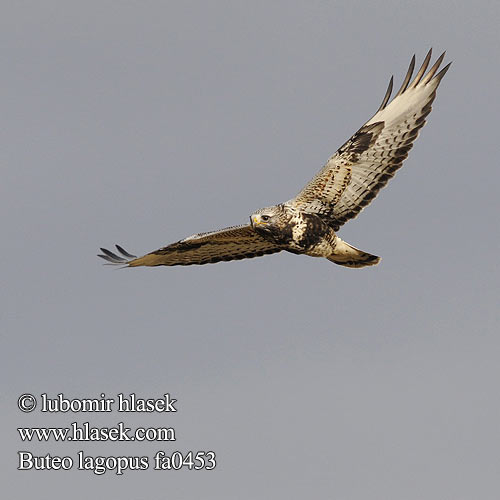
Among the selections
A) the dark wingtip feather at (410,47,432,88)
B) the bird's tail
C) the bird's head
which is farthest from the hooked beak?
the dark wingtip feather at (410,47,432,88)

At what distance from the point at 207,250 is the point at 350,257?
7.25ft

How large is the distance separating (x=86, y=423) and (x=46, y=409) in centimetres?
64

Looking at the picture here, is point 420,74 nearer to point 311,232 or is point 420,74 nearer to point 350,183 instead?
point 350,183

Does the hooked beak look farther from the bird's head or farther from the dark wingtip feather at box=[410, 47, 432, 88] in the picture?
the dark wingtip feather at box=[410, 47, 432, 88]

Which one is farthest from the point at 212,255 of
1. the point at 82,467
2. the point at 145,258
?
the point at 82,467

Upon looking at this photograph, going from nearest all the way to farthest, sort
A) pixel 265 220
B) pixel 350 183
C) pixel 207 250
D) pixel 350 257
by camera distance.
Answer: pixel 265 220 → pixel 350 183 → pixel 350 257 → pixel 207 250

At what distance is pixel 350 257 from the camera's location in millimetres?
17938

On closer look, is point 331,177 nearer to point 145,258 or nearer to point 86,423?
point 145,258

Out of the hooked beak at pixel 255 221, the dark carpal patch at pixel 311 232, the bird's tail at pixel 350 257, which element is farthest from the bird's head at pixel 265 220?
the bird's tail at pixel 350 257

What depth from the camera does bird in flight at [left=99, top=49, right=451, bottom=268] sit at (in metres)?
17.1

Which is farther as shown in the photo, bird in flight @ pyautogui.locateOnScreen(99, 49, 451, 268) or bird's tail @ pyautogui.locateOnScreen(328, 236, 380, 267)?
bird's tail @ pyautogui.locateOnScreen(328, 236, 380, 267)

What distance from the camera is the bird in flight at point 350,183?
56.2 feet

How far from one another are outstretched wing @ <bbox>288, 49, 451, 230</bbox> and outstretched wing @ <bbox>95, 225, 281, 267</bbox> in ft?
3.44

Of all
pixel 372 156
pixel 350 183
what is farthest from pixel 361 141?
pixel 350 183
